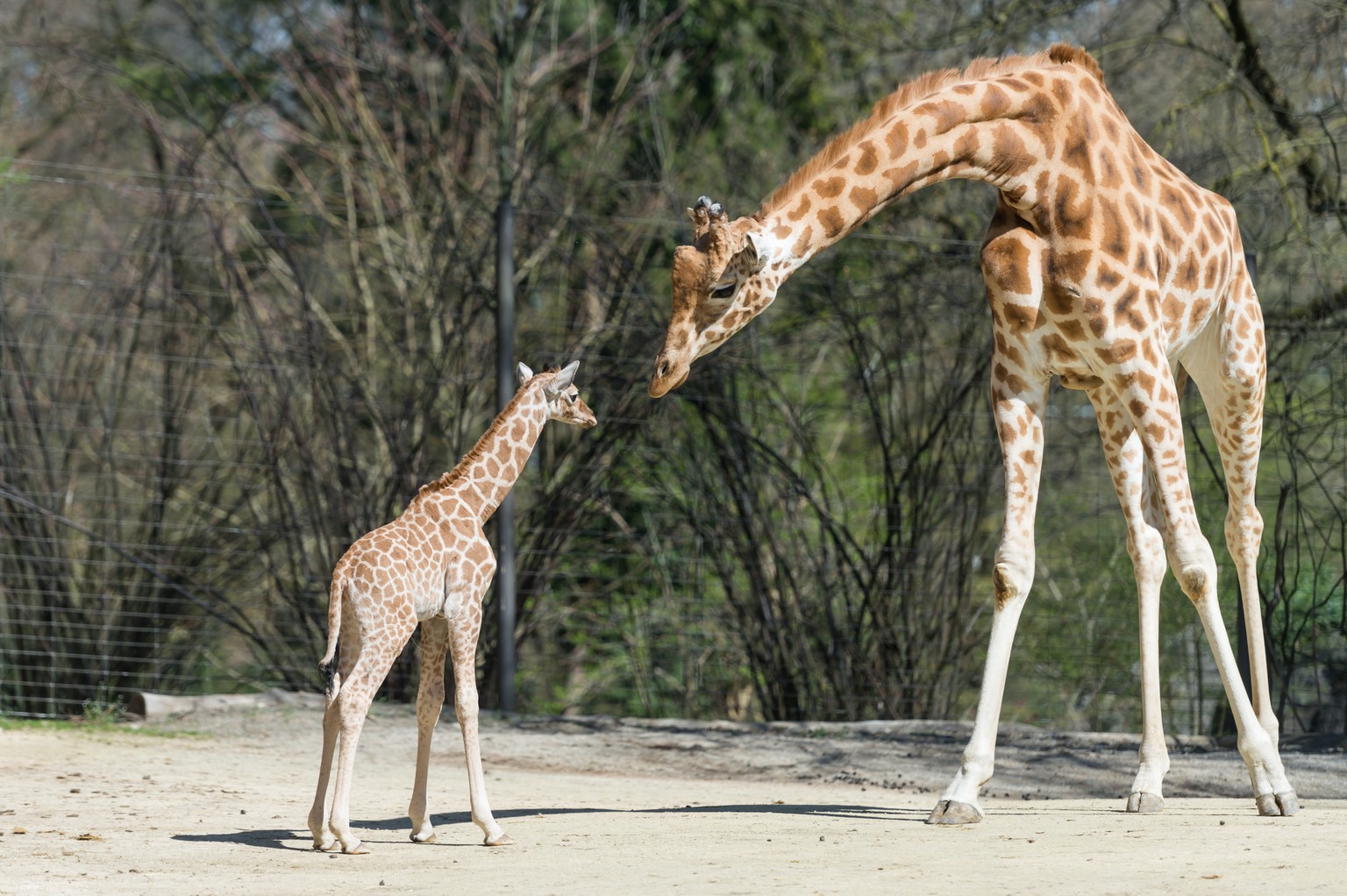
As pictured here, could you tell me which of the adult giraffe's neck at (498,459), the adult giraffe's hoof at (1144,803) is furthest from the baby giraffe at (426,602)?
the adult giraffe's hoof at (1144,803)

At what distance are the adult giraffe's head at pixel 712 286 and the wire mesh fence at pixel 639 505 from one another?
3.37 metres

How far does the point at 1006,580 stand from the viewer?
5.02m

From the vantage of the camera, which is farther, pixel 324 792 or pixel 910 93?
pixel 910 93

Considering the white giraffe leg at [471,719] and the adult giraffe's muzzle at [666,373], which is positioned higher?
the adult giraffe's muzzle at [666,373]

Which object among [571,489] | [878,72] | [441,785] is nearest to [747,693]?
[571,489]

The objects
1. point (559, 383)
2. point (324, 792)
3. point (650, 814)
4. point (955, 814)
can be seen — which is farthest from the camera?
point (650, 814)

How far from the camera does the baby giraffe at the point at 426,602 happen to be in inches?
175

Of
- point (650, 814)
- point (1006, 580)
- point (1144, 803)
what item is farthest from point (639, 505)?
point (1144, 803)

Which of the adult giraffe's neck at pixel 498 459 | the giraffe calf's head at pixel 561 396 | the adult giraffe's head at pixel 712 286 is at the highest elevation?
the adult giraffe's head at pixel 712 286

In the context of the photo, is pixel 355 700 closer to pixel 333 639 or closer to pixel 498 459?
pixel 333 639

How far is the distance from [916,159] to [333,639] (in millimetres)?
2526

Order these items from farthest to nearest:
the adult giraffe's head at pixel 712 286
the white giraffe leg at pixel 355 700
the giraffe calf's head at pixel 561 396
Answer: the giraffe calf's head at pixel 561 396
the adult giraffe's head at pixel 712 286
the white giraffe leg at pixel 355 700

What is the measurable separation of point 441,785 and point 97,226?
8.65 meters

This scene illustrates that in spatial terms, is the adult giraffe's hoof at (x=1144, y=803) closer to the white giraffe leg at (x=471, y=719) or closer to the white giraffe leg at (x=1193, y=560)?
the white giraffe leg at (x=1193, y=560)
